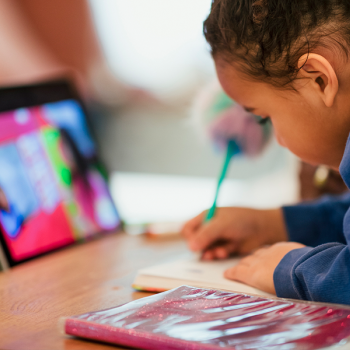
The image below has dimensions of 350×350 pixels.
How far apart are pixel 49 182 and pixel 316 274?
552 mm

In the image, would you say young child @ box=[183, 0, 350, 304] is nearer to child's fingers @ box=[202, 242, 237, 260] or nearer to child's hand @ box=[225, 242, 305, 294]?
child's hand @ box=[225, 242, 305, 294]

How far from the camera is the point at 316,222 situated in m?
0.78

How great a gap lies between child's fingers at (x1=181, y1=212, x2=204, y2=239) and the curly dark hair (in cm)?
30

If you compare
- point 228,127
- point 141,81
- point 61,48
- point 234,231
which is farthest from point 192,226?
point 61,48

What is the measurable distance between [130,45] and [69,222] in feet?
1.81

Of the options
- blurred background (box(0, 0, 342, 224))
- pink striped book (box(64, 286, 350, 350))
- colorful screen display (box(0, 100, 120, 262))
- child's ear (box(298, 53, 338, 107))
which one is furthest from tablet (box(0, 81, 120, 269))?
child's ear (box(298, 53, 338, 107))

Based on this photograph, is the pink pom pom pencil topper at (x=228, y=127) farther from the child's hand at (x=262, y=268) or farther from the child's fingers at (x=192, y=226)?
the child's hand at (x=262, y=268)

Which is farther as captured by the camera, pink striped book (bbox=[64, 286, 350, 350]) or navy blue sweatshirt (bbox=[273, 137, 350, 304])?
navy blue sweatshirt (bbox=[273, 137, 350, 304])

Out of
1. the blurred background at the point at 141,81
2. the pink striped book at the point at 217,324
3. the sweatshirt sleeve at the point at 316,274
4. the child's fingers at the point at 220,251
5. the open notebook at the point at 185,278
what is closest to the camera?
the pink striped book at the point at 217,324

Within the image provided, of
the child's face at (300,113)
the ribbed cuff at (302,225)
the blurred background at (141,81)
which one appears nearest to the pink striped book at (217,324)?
the child's face at (300,113)

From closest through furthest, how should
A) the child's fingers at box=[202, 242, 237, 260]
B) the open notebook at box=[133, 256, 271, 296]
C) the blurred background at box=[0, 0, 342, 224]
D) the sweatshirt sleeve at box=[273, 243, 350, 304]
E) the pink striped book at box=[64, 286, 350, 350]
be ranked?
1. the pink striped book at box=[64, 286, 350, 350]
2. the sweatshirt sleeve at box=[273, 243, 350, 304]
3. the open notebook at box=[133, 256, 271, 296]
4. the child's fingers at box=[202, 242, 237, 260]
5. the blurred background at box=[0, 0, 342, 224]

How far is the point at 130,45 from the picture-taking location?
1197mm

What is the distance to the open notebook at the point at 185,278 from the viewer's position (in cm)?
56

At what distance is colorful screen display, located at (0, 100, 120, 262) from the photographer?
78cm
